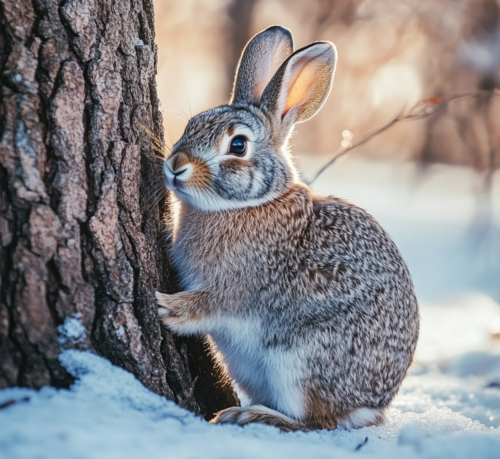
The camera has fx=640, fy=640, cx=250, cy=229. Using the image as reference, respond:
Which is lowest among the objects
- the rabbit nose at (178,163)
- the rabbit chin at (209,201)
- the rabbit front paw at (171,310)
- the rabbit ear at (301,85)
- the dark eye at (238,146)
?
the rabbit front paw at (171,310)

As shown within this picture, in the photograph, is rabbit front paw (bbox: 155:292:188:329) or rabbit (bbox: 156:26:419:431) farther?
rabbit (bbox: 156:26:419:431)

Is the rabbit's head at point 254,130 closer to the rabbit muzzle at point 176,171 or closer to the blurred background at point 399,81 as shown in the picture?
the rabbit muzzle at point 176,171

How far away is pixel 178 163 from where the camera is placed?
9.06ft

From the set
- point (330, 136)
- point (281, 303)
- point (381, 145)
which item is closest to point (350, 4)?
point (330, 136)

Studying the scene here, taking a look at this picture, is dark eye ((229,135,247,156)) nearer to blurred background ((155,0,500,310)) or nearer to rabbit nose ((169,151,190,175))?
rabbit nose ((169,151,190,175))

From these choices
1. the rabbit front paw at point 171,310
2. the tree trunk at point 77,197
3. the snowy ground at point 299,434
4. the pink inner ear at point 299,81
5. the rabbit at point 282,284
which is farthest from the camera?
the pink inner ear at point 299,81

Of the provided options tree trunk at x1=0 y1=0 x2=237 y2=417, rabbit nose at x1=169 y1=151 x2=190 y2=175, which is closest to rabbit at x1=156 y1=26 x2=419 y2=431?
rabbit nose at x1=169 y1=151 x2=190 y2=175

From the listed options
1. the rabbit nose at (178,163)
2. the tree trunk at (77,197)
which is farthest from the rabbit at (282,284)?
the tree trunk at (77,197)

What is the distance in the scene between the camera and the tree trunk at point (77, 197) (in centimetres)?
216

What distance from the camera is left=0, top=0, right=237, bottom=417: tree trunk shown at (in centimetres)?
216

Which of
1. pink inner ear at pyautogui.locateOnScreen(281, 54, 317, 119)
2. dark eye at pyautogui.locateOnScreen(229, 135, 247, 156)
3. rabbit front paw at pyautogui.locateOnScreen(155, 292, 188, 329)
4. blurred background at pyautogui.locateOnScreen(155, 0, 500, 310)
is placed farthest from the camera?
blurred background at pyautogui.locateOnScreen(155, 0, 500, 310)

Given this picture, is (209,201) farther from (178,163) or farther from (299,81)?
(299,81)

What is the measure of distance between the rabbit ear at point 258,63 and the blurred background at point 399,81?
193 inches

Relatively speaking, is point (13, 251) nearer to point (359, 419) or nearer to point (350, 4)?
point (359, 419)
